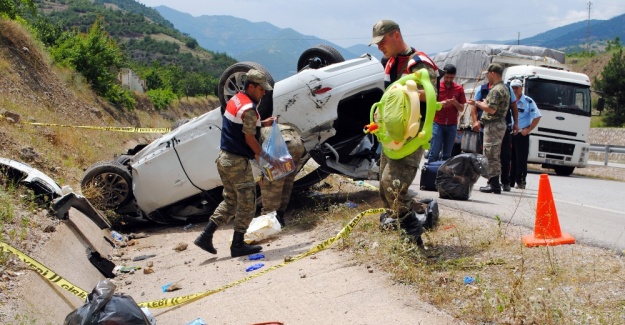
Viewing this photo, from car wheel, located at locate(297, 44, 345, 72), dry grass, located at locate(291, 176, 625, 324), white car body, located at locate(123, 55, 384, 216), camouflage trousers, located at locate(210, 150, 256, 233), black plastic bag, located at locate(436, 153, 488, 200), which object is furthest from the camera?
car wheel, located at locate(297, 44, 345, 72)

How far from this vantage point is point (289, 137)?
275 inches

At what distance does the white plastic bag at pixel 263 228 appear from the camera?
6.49 meters

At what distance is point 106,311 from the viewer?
11.6 feet

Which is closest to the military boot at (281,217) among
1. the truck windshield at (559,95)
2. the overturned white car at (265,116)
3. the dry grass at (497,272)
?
the overturned white car at (265,116)

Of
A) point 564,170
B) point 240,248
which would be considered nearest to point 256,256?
point 240,248

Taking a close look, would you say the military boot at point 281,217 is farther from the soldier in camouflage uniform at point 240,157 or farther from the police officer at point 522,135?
the police officer at point 522,135

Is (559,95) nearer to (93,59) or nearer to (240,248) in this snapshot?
(240,248)

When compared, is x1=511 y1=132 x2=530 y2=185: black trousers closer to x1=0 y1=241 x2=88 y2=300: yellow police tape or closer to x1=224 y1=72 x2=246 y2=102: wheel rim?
x1=224 y1=72 x2=246 y2=102: wheel rim

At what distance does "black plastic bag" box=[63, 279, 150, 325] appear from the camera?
11.5ft

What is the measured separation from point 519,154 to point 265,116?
187 inches

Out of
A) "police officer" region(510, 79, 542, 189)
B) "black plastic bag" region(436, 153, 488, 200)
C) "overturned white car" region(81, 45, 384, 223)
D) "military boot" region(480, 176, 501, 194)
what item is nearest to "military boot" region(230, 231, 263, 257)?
"overturned white car" region(81, 45, 384, 223)

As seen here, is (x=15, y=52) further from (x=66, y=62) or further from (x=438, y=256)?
(x=438, y=256)

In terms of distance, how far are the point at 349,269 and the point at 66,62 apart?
2286cm

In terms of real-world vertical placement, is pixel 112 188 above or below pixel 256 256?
above
